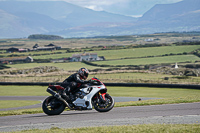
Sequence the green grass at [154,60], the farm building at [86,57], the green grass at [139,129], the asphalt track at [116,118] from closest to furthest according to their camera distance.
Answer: the green grass at [139,129], the asphalt track at [116,118], the green grass at [154,60], the farm building at [86,57]

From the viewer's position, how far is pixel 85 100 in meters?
15.9

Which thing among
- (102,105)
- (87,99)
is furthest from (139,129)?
(87,99)

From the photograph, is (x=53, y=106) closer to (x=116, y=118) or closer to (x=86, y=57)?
(x=116, y=118)

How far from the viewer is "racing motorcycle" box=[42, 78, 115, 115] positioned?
15883 millimetres

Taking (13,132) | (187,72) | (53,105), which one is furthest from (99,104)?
(187,72)

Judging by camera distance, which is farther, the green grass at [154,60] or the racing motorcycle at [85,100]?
the green grass at [154,60]

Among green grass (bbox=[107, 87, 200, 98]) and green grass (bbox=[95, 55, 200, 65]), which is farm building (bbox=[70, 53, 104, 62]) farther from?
green grass (bbox=[107, 87, 200, 98])

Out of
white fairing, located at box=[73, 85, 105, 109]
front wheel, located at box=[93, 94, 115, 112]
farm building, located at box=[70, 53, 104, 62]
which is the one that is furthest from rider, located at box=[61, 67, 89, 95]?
farm building, located at box=[70, 53, 104, 62]

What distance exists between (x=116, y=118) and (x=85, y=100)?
8.07ft

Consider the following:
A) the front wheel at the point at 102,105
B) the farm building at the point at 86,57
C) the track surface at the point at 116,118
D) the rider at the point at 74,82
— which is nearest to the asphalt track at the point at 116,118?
the track surface at the point at 116,118

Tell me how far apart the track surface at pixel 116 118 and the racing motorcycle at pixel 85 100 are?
0.38 meters

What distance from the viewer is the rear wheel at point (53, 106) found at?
16.0 m

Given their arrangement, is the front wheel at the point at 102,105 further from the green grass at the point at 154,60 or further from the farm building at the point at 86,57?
the farm building at the point at 86,57

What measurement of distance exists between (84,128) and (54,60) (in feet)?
370
